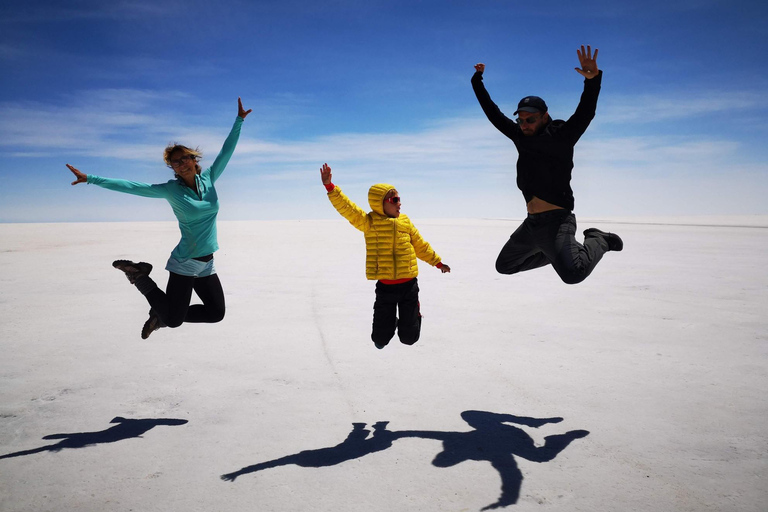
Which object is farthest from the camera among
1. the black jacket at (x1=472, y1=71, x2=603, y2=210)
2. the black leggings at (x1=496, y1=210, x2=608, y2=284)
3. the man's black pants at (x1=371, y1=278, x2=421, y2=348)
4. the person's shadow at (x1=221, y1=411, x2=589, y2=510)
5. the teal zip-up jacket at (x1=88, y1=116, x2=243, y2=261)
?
the man's black pants at (x1=371, y1=278, x2=421, y2=348)

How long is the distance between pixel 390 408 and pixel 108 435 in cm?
260

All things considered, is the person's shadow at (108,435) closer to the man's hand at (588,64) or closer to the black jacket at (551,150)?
the black jacket at (551,150)

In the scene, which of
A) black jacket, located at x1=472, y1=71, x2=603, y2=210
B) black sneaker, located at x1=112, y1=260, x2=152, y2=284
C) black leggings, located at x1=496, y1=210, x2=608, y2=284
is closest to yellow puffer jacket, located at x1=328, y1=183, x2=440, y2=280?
black leggings, located at x1=496, y1=210, x2=608, y2=284

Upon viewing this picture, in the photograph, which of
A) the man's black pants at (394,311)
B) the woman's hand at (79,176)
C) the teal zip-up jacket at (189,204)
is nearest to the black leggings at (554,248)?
the man's black pants at (394,311)

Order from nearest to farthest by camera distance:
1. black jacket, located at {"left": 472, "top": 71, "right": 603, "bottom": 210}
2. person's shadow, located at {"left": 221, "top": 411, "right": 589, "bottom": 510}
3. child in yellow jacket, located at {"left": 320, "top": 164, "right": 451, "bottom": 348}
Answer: person's shadow, located at {"left": 221, "top": 411, "right": 589, "bottom": 510}
black jacket, located at {"left": 472, "top": 71, "right": 603, "bottom": 210}
child in yellow jacket, located at {"left": 320, "top": 164, "right": 451, "bottom": 348}

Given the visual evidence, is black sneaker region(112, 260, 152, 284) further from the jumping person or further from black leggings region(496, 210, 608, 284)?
black leggings region(496, 210, 608, 284)

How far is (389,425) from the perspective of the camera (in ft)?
15.0

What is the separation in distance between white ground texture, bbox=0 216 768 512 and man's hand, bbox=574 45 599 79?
10.4 ft

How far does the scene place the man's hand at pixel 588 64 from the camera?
4246 millimetres

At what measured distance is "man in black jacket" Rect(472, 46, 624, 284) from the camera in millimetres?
4496

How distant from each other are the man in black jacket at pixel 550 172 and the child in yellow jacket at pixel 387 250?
1.09 meters

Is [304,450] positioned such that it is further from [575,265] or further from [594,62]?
[594,62]

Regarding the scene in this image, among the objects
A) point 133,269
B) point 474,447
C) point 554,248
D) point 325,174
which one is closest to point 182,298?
point 133,269

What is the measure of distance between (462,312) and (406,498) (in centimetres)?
591
